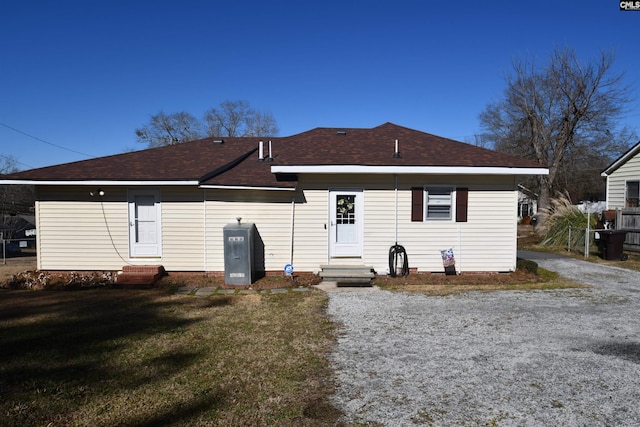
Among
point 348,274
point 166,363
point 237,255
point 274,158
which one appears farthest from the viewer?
point 274,158

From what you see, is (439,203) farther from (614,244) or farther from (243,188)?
(614,244)

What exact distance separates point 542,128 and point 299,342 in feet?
80.1

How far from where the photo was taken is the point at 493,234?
1044 cm

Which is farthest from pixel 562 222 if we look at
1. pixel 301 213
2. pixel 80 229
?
pixel 80 229

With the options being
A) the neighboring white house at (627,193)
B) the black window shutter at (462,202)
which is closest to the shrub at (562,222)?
the neighboring white house at (627,193)

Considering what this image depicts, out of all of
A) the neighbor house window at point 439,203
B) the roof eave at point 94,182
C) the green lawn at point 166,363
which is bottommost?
the green lawn at point 166,363

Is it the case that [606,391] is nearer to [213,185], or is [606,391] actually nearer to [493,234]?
[493,234]

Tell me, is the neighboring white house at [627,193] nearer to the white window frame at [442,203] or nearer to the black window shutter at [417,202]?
the white window frame at [442,203]

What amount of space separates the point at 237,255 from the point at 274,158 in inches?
134

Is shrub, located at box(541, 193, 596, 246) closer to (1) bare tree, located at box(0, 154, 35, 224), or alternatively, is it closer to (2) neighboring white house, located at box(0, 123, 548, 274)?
(2) neighboring white house, located at box(0, 123, 548, 274)

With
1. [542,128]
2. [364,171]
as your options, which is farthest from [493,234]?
[542,128]

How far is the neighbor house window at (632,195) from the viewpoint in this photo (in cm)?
1636

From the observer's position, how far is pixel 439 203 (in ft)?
34.1

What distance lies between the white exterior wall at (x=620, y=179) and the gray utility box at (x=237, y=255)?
51.0ft
